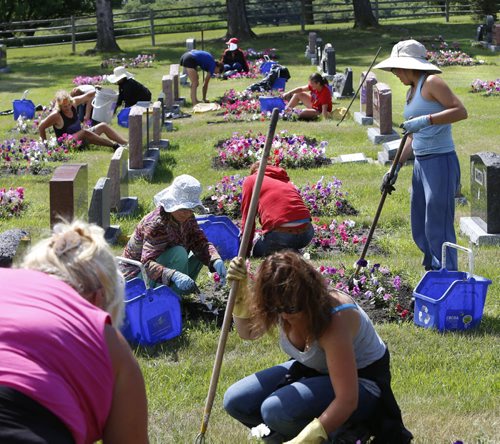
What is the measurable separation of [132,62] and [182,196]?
24.2m

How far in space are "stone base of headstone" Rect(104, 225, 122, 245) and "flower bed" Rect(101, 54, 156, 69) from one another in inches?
796

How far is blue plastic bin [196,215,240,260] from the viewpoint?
8977 mm

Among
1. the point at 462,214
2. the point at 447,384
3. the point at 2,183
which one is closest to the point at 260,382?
the point at 447,384

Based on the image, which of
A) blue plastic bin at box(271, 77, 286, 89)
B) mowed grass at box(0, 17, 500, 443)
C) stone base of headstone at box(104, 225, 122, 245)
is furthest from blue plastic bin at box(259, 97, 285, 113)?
stone base of headstone at box(104, 225, 122, 245)

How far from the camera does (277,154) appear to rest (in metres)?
13.3

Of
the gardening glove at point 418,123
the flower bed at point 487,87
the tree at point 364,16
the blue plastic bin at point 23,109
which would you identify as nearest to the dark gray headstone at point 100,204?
the gardening glove at point 418,123

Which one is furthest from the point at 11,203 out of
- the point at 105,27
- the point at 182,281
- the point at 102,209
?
the point at 105,27

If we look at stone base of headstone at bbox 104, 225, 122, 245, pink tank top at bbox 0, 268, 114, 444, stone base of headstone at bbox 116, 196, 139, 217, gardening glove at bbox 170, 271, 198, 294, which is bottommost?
stone base of headstone at bbox 116, 196, 139, 217

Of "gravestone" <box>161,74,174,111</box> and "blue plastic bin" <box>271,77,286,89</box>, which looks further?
"blue plastic bin" <box>271,77,286,89</box>

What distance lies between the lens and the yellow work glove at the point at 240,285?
479 centimetres

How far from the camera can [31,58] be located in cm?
3450

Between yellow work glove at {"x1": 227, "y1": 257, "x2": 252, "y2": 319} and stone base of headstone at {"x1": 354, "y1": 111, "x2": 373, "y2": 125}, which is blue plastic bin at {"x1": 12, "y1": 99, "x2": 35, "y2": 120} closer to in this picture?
stone base of headstone at {"x1": 354, "y1": 111, "x2": 373, "y2": 125}

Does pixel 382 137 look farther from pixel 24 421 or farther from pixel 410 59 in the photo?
pixel 24 421

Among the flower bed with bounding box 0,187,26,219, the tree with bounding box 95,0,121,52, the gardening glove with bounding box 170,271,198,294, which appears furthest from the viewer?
the tree with bounding box 95,0,121,52
